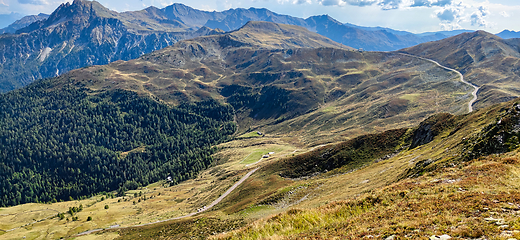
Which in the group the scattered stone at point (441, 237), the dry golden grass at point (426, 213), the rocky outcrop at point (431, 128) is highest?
the scattered stone at point (441, 237)

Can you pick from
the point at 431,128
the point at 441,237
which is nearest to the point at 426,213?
the point at 441,237

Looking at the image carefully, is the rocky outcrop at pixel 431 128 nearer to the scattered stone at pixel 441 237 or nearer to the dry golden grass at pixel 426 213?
the dry golden grass at pixel 426 213

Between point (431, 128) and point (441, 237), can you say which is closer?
point (441, 237)

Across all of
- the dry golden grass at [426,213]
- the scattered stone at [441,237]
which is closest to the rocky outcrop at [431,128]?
Answer: the dry golden grass at [426,213]

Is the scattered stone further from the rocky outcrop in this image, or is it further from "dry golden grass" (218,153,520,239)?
the rocky outcrop

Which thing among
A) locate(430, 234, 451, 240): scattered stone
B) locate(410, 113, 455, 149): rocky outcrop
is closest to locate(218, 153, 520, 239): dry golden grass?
locate(430, 234, 451, 240): scattered stone

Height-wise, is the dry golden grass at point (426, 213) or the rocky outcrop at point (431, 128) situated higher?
the dry golden grass at point (426, 213)

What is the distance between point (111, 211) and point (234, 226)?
105415 mm

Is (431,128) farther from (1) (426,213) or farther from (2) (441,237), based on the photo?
(2) (441,237)

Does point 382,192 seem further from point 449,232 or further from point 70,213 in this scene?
point 70,213

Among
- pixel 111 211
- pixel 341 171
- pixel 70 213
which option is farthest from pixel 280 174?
pixel 70 213

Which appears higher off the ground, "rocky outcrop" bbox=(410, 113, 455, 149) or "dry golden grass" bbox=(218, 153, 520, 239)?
"dry golden grass" bbox=(218, 153, 520, 239)

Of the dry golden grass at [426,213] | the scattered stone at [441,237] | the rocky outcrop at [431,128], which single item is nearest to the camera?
the scattered stone at [441,237]

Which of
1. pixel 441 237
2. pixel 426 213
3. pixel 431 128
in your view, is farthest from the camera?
pixel 431 128
